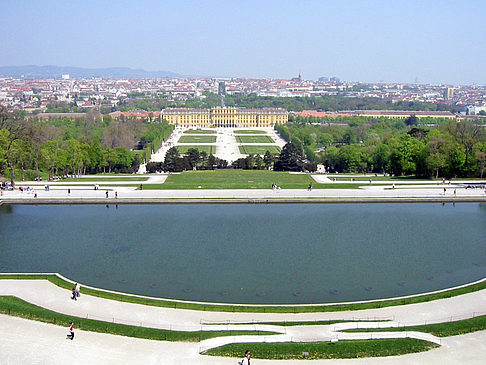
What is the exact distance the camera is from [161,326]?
702 inches

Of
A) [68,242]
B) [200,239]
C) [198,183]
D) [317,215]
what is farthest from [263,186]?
[68,242]

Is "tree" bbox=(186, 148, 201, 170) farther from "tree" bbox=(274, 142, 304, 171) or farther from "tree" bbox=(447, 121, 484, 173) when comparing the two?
"tree" bbox=(447, 121, 484, 173)

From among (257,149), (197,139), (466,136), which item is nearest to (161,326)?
(466,136)

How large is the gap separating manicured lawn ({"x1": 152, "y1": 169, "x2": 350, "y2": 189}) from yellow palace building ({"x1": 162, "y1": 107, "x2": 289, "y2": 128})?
6535 cm

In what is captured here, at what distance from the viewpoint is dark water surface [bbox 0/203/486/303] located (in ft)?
71.5

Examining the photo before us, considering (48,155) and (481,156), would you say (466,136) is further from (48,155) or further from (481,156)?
(48,155)

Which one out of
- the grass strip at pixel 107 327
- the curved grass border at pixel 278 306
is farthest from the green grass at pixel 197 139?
the grass strip at pixel 107 327

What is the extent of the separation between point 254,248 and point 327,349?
10.5 m

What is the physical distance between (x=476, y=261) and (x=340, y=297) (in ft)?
24.7

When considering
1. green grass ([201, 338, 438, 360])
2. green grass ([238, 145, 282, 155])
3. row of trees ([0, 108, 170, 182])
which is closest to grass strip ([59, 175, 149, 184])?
row of trees ([0, 108, 170, 182])

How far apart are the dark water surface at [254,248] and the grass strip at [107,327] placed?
3.24 metres

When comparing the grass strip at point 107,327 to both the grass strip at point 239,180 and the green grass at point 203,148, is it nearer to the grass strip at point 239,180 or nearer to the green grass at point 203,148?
the grass strip at point 239,180

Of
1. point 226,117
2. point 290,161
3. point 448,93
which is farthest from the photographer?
point 448,93

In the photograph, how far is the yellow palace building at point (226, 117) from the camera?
115m
